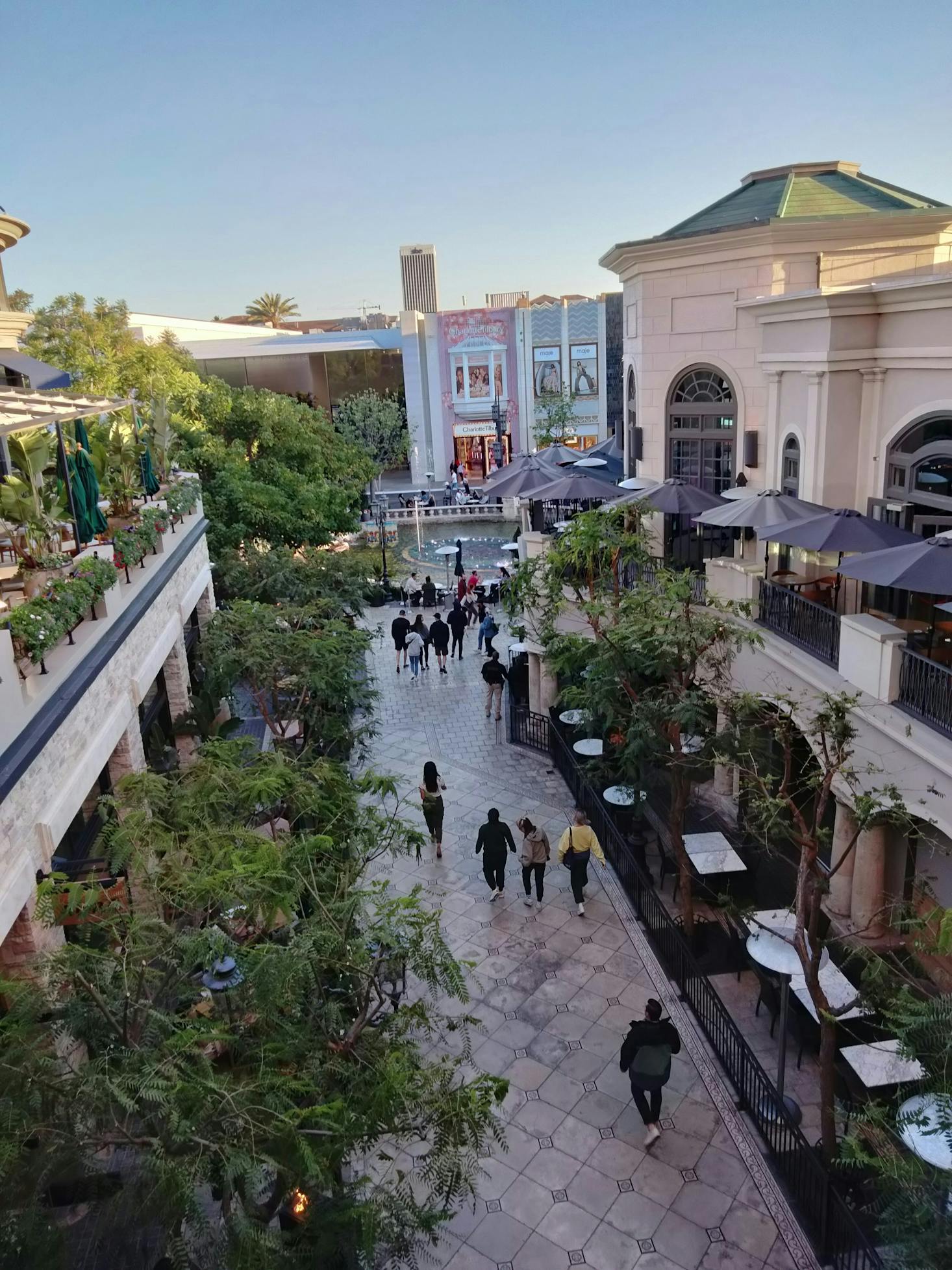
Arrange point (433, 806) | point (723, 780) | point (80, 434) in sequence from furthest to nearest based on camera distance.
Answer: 1. point (723, 780)
2. point (433, 806)
3. point (80, 434)

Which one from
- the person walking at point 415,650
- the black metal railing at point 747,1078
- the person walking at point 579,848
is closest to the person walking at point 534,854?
the person walking at point 579,848

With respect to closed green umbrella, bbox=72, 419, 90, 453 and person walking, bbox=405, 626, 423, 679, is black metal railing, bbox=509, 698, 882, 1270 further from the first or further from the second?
closed green umbrella, bbox=72, 419, 90, 453

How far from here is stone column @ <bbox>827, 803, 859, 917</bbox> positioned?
34.3ft

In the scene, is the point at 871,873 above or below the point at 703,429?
below

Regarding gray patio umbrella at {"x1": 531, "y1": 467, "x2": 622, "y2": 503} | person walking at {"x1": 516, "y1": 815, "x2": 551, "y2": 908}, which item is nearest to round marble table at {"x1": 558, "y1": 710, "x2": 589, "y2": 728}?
person walking at {"x1": 516, "y1": 815, "x2": 551, "y2": 908}

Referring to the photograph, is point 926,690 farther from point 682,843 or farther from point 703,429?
point 703,429

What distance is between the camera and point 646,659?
35.1ft

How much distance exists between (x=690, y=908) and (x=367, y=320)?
271 feet

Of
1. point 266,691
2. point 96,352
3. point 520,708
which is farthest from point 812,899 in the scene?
point 96,352

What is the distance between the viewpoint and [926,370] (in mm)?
10797

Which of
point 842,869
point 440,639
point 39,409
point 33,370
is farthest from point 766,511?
point 33,370

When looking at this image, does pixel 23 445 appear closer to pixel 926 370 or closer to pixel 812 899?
pixel 812 899

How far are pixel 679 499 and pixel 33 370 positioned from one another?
433 inches

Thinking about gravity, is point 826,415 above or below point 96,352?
below
